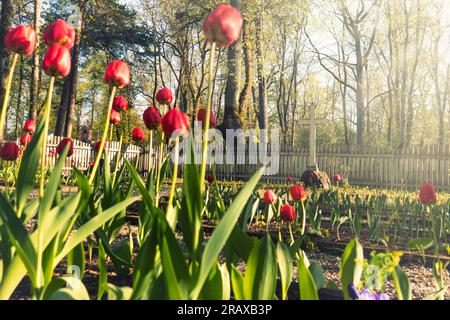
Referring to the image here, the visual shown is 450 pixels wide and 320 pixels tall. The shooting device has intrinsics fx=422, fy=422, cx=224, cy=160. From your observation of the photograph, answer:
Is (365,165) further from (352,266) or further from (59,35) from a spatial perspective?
(59,35)

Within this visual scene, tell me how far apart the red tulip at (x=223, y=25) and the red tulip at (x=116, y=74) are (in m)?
0.44

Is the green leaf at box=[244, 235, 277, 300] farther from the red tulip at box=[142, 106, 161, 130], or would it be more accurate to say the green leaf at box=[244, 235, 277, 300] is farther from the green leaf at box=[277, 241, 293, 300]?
the red tulip at box=[142, 106, 161, 130]

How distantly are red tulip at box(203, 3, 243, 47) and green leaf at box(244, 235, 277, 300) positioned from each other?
0.55m

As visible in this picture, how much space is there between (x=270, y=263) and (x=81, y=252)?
88 cm

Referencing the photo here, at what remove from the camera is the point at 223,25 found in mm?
1132

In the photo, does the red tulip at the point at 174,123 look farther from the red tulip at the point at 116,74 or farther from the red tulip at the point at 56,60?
the red tulip at the point at 56,60

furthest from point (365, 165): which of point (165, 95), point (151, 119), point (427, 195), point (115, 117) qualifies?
point (151, 119)

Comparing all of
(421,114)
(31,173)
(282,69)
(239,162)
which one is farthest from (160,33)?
(31,173)

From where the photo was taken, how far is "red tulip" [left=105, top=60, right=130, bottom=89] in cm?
146

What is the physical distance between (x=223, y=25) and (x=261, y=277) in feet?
2.20

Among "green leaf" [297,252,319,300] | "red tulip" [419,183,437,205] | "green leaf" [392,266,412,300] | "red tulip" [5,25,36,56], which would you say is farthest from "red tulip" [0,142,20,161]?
"red tulip" [419,183,437,205]

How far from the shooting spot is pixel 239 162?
15.6 m

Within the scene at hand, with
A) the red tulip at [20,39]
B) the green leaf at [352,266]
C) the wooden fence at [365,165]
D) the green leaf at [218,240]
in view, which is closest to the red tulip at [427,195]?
the green leaf at [352,266]
